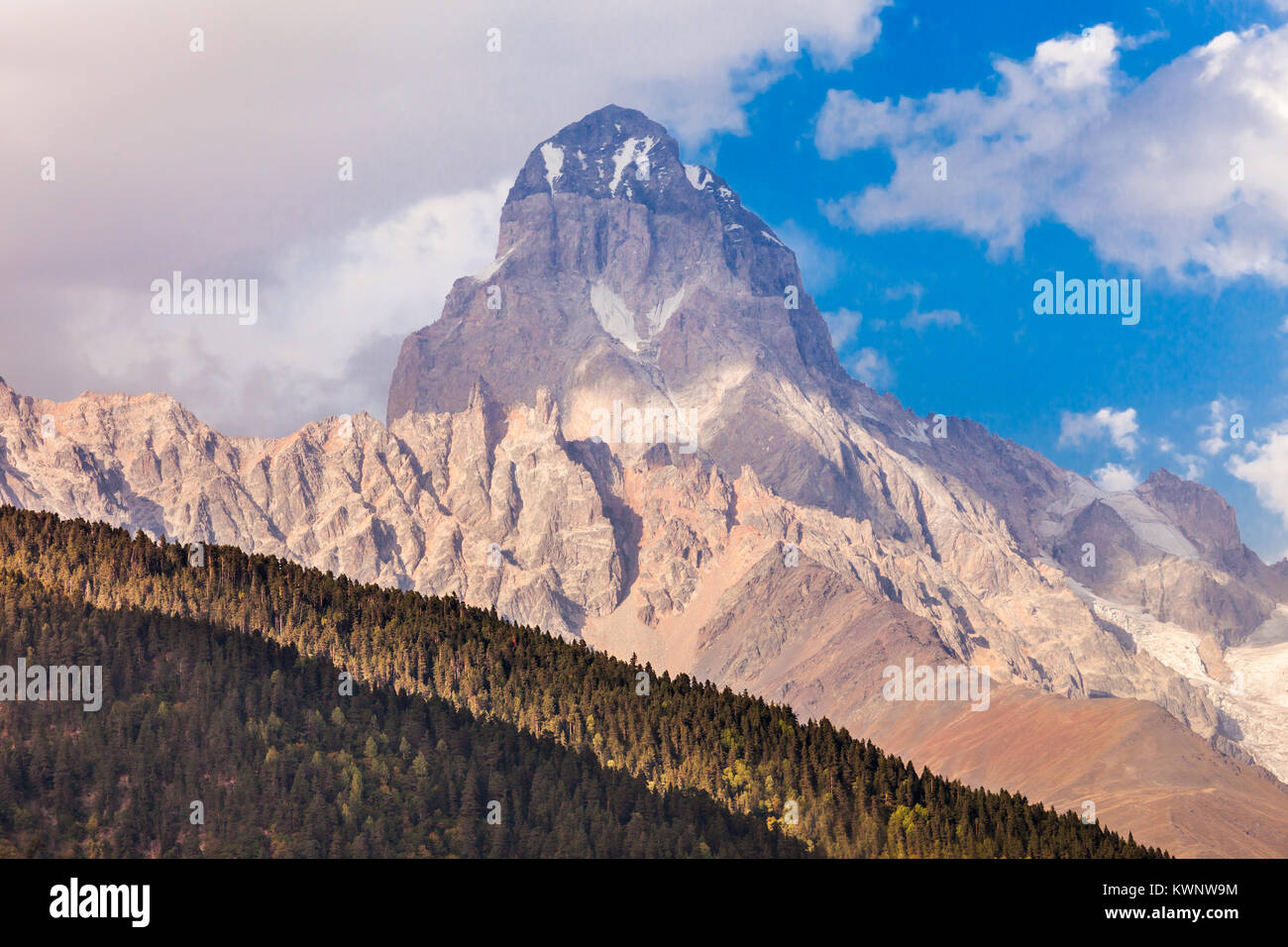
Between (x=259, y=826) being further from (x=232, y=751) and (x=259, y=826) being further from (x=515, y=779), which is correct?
(x=515, y=779)

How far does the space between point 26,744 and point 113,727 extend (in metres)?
10.1

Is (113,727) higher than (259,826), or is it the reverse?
(113,727)

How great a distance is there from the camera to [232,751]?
189875mm
